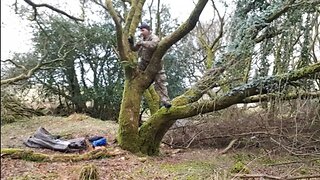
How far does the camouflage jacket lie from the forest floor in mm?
1728

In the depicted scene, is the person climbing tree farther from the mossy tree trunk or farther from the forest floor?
the forest floor

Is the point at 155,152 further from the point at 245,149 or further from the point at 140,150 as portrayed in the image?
the point at 245,149

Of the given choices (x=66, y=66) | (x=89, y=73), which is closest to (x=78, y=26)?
(x=66, y=66)

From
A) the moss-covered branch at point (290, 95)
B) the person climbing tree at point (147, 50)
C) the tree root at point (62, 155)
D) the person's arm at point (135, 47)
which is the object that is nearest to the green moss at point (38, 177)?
the tree root at point (62, 155)

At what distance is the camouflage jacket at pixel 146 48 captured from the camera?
719 cm

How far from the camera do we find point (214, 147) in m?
9.05

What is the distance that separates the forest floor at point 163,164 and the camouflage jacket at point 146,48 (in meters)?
1.73

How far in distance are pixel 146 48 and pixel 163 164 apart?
217cm

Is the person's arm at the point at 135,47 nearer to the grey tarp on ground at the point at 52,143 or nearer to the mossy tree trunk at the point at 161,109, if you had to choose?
the mossy tree trunk at the point at 161,109

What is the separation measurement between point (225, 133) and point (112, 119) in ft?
16.8

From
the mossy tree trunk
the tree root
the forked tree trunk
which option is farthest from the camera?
the forked tree trunk

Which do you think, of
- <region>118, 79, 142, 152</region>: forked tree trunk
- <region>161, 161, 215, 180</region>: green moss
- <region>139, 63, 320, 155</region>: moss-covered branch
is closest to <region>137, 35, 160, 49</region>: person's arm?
<region>118, 79, 142, 152</region>: forked tree trunk

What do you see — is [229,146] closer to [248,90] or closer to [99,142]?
[248,90]

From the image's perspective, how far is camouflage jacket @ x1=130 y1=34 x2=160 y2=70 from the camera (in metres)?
7.19
